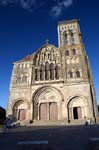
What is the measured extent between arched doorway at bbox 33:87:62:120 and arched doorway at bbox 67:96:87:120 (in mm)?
2124

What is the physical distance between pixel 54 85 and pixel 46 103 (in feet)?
12.1

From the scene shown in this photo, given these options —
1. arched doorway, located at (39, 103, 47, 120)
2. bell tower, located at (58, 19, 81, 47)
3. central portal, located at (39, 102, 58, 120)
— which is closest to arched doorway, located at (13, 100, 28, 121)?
arched doorway, located at (39, 103, 47, 120)

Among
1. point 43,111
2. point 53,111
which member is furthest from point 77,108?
point 43,111

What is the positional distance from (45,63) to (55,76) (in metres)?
3.87

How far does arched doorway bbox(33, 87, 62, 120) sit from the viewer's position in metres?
27.6

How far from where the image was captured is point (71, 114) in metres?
26.2

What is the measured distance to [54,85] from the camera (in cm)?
2852

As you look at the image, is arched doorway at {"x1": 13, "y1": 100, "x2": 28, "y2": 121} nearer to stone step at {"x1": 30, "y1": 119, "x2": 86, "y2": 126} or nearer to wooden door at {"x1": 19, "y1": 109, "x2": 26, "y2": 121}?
wooden door at {"x1": 19, "y1": 109, "x2": 26, "y2": 121}

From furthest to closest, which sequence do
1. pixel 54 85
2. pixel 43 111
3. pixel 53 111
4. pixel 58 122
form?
pixel 54 85 < pixel 43 111 < pixel 53 111 < pixel 58 122

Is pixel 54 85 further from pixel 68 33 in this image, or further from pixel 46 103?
pixel 68 33

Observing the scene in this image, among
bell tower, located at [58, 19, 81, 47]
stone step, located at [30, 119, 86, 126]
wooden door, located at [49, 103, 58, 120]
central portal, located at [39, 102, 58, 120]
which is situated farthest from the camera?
bell tower, located at [58, 19, 81, 47]

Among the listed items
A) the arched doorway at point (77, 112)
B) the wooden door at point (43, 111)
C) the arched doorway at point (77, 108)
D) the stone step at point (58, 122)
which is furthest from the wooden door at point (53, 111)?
the arched doorway at point (77, 112)

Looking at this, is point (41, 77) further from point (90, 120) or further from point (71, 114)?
point (90, 120)

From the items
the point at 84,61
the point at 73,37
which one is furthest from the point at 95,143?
the point at 73,37
